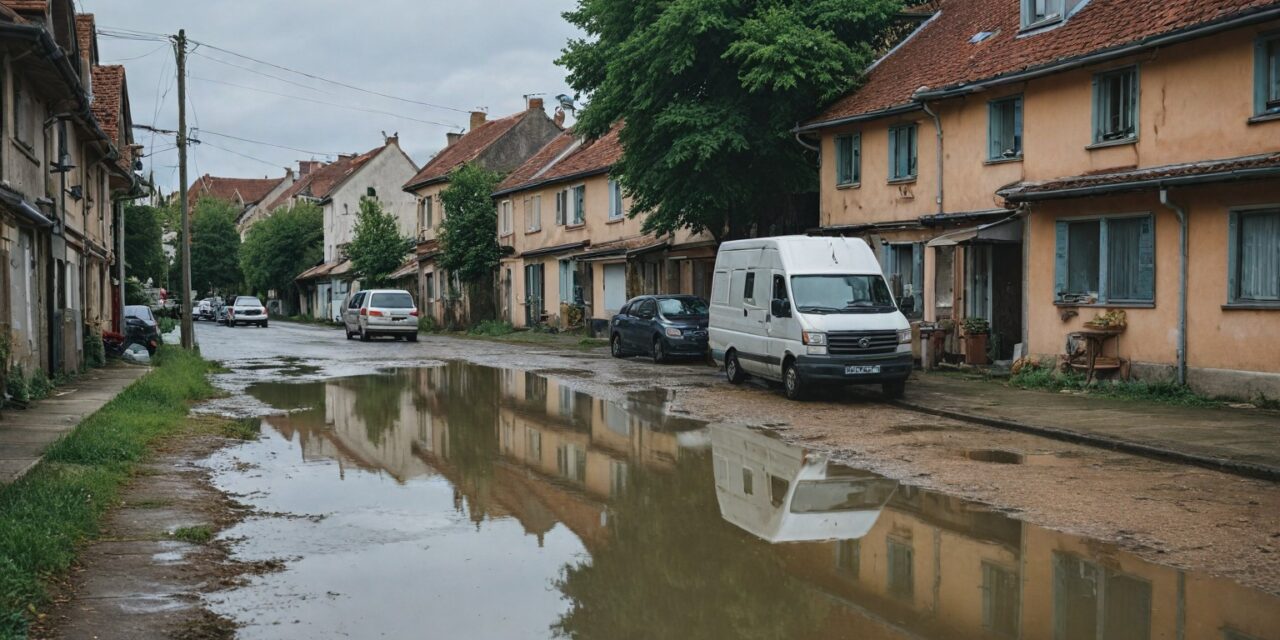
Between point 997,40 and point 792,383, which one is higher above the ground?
point 997,40

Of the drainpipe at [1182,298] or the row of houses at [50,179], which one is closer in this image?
the row of houses at [50,179]

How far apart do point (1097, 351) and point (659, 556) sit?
1340cm

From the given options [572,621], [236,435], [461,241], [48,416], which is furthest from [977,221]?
[461,241]

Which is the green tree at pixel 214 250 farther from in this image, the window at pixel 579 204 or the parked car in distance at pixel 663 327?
the parked car in distance at pixel 663 327

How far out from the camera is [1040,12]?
858 inches

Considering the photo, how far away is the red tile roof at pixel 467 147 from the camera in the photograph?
55.3m

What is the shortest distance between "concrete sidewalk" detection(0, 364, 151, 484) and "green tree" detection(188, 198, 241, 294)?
243 feet

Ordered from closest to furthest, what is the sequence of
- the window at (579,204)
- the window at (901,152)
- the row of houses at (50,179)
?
the row of houses at (50,179)
the window at (901,152)
the window at (579,204)

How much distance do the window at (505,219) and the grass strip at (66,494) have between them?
3291cm

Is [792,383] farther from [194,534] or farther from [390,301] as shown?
[390,301]

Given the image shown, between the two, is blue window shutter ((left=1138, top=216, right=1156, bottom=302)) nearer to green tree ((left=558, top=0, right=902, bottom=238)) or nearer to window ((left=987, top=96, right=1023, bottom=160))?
window ((left=987, top=96, right=1023, bottom=160))

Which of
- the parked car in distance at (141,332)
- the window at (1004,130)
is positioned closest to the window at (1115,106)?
the window at (1004,130)

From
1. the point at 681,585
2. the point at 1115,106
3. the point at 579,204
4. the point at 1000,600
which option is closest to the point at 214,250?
the point at 579,204

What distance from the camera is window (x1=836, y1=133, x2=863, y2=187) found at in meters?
25.3
